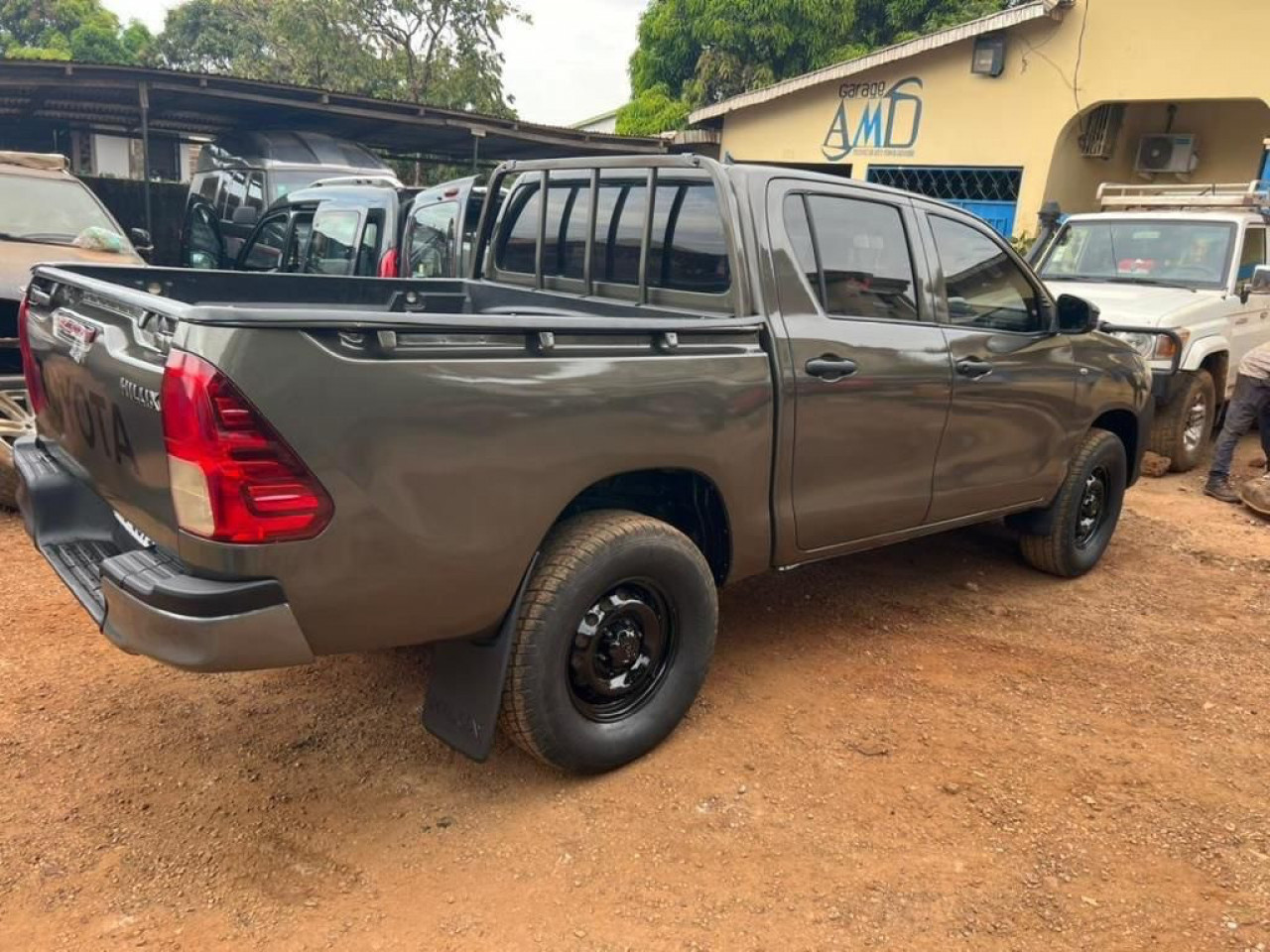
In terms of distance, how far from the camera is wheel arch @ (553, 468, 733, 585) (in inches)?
123

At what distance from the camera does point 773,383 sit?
325 centimetres

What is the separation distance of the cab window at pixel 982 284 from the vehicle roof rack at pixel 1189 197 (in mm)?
5376

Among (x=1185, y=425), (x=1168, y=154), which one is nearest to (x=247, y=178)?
(x=1185, y=425)

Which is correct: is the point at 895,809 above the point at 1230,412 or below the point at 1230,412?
below

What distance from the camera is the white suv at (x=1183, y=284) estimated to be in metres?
7.27

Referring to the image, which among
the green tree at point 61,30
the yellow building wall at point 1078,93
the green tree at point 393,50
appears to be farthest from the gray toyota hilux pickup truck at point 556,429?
the green tree at point 61,30

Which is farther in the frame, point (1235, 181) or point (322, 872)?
point (1235, 181)

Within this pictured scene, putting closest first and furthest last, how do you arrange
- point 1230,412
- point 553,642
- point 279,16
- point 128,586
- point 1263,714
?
point 128,586 → point 553,642 → point 1263,714 → point 1230,412 → point 279,16

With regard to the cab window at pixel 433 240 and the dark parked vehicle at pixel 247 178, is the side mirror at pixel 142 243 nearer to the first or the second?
the dark parked vehicle at pixel 247 178

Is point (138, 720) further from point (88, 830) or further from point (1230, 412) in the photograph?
point (1230, 412)

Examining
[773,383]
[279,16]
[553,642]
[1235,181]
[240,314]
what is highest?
[279,16]

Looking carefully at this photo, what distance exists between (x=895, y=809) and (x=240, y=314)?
2319 millimetres

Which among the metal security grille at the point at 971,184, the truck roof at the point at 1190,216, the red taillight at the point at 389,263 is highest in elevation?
the metal security grille at the point at 971,184

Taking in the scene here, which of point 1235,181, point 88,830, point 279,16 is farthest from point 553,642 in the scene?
point 279,16
